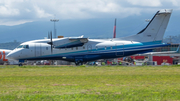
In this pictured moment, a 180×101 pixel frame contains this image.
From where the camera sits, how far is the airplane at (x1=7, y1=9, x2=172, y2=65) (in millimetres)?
44375

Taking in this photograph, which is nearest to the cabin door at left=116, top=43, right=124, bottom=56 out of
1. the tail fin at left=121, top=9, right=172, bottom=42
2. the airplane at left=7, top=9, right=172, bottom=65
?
the airplane at left=7, top=9, right=172, bottom=65

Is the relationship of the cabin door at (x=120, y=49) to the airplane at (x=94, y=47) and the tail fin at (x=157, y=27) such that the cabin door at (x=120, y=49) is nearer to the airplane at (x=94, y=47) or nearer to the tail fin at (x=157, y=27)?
the airplane at (x=94, y=47)

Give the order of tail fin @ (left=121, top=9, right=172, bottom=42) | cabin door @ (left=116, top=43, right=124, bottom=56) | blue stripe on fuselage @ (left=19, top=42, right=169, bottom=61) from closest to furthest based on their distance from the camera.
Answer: tail fin @ (left=121, top=9, right=172, bottom=42) → blue stripe on fuselage @ (left=19, top=42, right=169, bottom=61) → cabin door @ (left=116, top=43, right=124, bottom=56)

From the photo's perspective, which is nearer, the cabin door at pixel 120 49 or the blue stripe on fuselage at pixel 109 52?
the blue stripe on fuselage at pixel 109 52

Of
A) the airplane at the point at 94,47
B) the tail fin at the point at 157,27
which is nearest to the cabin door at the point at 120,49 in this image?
the airplane at the point at 94,47

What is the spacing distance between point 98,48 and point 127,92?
28.6 metres

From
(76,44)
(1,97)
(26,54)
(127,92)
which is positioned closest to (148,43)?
(76,44)

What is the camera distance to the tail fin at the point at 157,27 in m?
44.0

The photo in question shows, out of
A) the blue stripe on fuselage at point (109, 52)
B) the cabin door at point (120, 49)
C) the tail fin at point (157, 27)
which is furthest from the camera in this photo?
the cabin door at point (120, 49)

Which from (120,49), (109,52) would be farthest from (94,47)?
(120,49)

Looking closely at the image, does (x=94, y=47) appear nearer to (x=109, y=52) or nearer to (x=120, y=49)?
(x=109, y=52)

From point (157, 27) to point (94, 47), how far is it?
10939 millimetres

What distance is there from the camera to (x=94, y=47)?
149 feet

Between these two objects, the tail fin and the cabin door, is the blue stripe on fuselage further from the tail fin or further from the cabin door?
the tail fin
